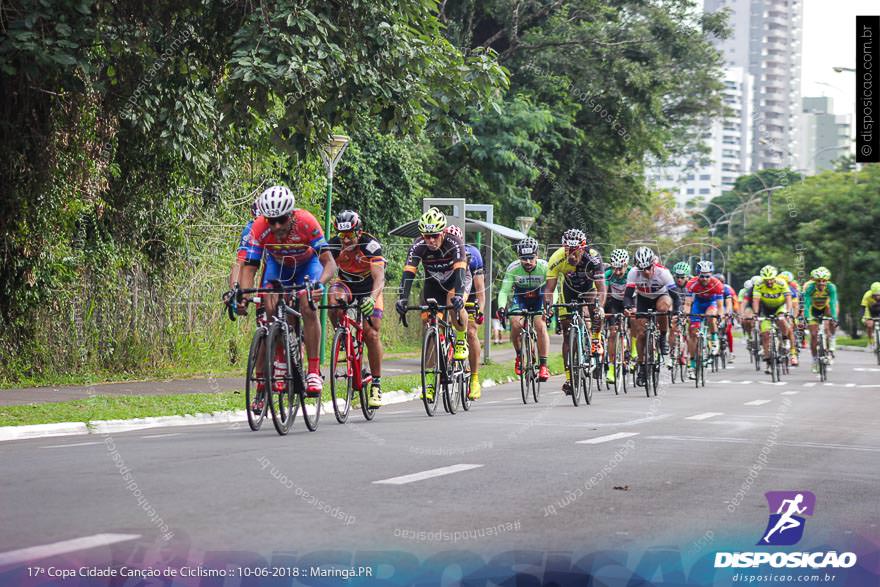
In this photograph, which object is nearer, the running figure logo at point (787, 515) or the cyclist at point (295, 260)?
the running figure logo at point (787, 515)

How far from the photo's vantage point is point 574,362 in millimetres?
16578

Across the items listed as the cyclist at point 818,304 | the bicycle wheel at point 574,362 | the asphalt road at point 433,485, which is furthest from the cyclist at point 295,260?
the cyclist at point 818,304

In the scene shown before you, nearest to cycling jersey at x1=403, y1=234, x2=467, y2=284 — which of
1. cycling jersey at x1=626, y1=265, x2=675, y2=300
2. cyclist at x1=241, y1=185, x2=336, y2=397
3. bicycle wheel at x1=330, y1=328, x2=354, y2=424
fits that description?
bicycle wheel at x1=330, y1=328, x2=354, y2=424

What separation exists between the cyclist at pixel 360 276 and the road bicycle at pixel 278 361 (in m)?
1.58

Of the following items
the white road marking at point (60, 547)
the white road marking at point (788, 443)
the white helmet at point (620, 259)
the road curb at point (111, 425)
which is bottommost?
the white road marking at point (788, 443)

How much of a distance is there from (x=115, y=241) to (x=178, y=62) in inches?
134

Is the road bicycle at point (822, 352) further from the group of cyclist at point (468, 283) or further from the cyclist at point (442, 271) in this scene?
the cyclist at point (442, 271)

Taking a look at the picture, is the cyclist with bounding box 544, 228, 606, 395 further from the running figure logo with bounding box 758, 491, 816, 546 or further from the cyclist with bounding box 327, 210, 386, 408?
the running figure logo with bounding box 758, 491, 816, 546

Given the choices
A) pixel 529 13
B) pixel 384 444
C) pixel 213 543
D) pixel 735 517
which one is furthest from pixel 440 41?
pixel 529 13

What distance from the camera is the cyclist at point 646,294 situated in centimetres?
1916

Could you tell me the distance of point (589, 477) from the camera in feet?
27.8

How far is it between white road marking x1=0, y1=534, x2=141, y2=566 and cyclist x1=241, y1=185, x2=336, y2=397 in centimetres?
533

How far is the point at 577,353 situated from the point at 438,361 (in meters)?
3.19

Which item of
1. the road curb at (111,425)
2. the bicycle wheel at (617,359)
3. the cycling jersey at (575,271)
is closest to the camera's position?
the road curb at (111,425)
